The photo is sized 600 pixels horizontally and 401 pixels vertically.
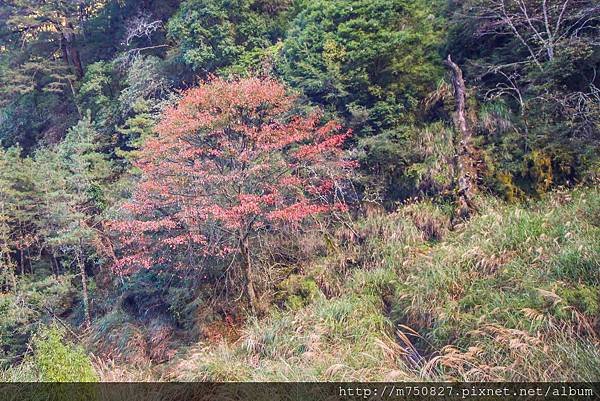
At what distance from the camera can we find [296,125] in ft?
24.9

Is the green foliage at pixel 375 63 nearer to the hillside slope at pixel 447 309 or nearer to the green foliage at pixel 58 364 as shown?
the hillside slope at pixel 447 309

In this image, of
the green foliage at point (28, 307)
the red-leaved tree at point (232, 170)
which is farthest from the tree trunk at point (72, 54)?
the red-leaved tree at point (232, 170)

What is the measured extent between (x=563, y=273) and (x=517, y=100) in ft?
14.6

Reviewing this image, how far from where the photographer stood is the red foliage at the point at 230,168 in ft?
22.7

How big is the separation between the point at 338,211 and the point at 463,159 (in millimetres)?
2552

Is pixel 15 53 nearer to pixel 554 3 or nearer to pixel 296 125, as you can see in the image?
pixel 296 125

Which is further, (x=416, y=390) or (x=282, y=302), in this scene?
(x=282, y=302)

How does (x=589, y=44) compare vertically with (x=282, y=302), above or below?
above

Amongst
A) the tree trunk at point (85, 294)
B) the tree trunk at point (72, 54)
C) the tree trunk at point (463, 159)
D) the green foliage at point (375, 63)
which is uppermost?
the tree trunk at point (72, 54)

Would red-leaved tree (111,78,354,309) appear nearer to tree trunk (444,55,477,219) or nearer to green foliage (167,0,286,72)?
tree trunk (444,55,477,219)

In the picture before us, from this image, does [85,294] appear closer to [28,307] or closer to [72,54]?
[28,307]

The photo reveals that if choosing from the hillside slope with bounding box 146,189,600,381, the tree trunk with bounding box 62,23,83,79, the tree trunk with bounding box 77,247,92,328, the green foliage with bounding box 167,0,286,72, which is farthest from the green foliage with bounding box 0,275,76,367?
the tree trunk with bounding box 62,23,83,79

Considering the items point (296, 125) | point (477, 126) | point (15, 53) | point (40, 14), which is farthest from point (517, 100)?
point (15, 53)

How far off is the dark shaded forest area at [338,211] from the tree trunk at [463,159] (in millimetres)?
45
